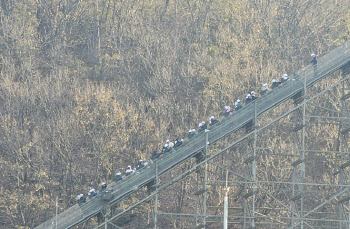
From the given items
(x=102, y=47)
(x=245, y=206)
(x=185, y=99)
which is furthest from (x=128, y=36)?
(x=245, y=206)

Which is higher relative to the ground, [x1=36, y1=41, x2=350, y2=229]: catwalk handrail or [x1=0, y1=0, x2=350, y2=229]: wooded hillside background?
[x1=0, y1=0, x2=350, y2=229]: wooded hillside background

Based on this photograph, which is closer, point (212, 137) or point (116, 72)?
point (212, 137)

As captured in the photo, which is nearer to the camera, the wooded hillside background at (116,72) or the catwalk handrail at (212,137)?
the catwalk handrail at (212,137)

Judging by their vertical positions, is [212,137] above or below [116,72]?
below

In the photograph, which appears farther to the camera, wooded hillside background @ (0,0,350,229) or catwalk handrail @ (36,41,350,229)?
wooded hillside background @ (0,0,350,229)

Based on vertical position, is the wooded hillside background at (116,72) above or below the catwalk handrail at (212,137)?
above
